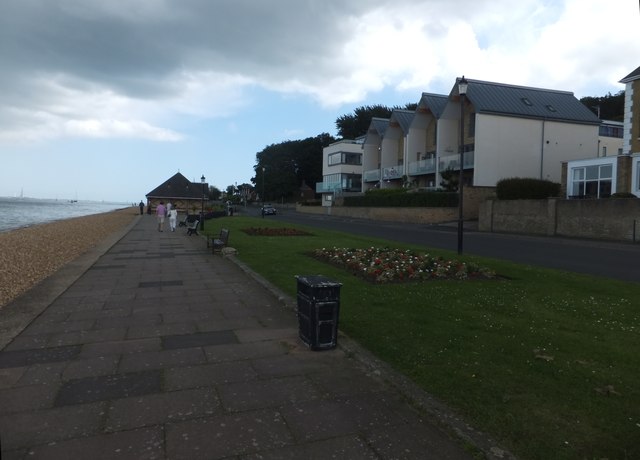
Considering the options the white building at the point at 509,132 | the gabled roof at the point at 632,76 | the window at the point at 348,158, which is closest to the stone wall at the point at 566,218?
the gabled roof at the point at 632,76

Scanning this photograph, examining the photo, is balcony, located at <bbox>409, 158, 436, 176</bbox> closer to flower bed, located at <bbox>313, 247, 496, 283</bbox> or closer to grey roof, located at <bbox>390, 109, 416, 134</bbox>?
grey roof, located at <bbox>390, 109, 416, 134</bbox>

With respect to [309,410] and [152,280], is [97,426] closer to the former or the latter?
[309,410]

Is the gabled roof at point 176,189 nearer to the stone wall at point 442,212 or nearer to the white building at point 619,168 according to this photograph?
the stone wall at point 442,212

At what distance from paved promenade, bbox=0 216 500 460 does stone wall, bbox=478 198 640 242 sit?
779 inches

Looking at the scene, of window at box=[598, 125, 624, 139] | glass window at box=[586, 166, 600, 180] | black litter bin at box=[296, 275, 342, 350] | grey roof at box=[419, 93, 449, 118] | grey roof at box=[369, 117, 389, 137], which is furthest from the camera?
grey roof at box=[369, 117, 389, 137]

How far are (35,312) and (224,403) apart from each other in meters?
4.48

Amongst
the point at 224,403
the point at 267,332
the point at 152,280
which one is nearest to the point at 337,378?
the point at 224,403

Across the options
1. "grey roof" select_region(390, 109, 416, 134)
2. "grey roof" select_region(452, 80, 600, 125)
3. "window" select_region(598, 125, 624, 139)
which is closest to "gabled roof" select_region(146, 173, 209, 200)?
"grey roof" select_region(390, 109, 416, 134)

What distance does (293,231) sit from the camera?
23.7 meters

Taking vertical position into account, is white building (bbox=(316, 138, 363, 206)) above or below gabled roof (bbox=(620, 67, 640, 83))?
below

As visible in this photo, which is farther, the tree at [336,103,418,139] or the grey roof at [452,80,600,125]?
the tree at [336,103,418,139]

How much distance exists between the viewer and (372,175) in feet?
199

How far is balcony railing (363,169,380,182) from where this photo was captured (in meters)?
59.5

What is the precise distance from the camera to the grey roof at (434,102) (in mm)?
45991
